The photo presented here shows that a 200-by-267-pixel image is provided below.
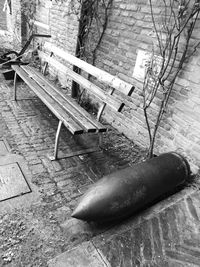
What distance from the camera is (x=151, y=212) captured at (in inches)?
84.0

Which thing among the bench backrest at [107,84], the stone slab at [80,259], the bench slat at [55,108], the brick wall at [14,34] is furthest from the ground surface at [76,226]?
the brick wall at [14,34]

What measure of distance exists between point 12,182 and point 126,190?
1305 millimetres

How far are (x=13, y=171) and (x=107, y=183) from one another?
124 centimetres

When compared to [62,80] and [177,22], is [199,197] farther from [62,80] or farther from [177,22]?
[62,80]

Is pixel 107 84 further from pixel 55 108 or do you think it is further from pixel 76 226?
pixel 76 226

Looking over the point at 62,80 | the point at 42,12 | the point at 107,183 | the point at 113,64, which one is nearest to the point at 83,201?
the point at 107,183

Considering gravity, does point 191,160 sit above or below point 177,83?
below

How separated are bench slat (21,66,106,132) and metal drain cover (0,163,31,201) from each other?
94 centimetres

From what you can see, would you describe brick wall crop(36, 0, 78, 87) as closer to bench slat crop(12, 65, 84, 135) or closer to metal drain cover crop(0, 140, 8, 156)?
bench slat crop(12, 65, 84, 135)

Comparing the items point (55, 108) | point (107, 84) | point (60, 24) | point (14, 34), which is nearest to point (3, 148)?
point (55, 108)

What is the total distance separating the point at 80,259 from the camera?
1661 millimetres

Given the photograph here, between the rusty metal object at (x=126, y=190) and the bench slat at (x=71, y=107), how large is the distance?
0.75m

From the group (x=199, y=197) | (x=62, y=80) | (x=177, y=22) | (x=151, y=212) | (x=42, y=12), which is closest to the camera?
(x=151, y=212)

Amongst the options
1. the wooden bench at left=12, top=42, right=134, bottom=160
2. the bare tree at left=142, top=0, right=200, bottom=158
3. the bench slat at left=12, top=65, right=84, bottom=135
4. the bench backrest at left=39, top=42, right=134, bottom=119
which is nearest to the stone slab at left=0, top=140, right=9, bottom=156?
the wooden bench at left=12, top=42, right=134, bottom=160
